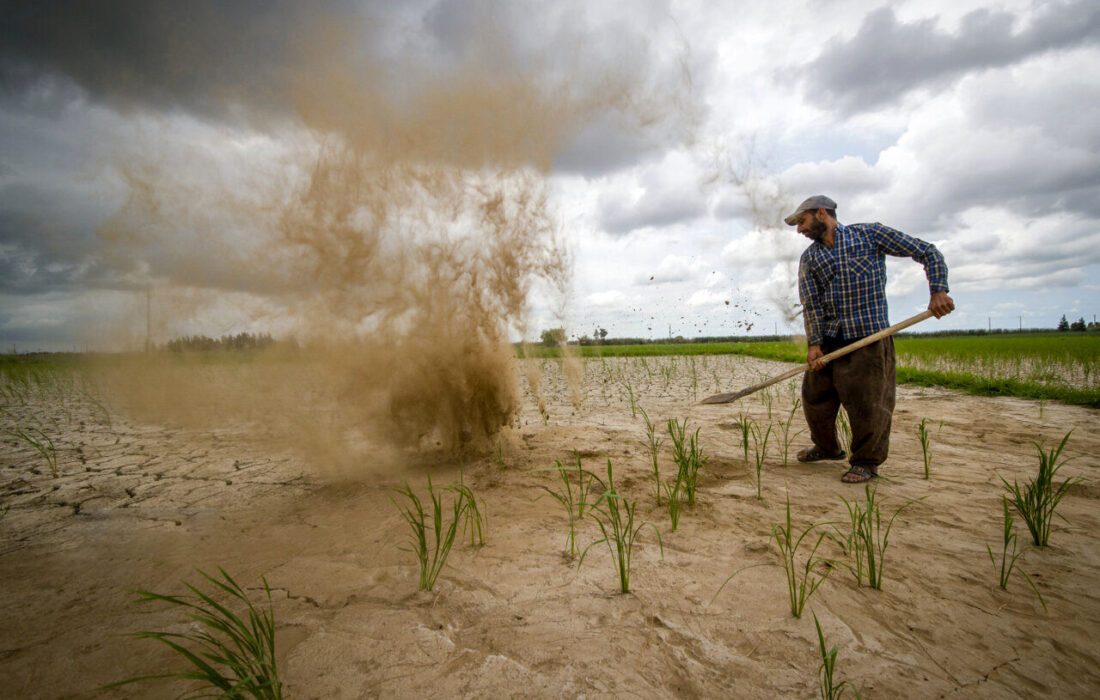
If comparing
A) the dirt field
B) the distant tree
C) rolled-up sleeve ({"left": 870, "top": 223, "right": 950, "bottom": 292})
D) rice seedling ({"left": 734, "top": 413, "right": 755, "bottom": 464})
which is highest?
rolled-up sleeve ({"left": 870, "top": 223, "right": 950, "bottom": 292})

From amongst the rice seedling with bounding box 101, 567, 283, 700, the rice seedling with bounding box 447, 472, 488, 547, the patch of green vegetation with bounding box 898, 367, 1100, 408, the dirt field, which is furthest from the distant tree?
the patch of green vegetation with bounding box 898, 367, 1100, 408

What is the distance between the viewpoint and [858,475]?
3.22 m

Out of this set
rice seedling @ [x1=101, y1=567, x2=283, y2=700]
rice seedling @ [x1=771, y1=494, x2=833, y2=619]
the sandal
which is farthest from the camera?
the sandal

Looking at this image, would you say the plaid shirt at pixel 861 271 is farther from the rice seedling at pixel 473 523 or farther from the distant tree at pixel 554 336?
the rice seedling at pixel 473 523

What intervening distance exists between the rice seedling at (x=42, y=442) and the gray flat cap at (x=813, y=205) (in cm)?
623

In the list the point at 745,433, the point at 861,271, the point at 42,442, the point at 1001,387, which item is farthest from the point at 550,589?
the point at 1001,387

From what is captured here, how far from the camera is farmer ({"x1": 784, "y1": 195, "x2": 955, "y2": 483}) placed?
10.6 ft

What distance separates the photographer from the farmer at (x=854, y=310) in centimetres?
325

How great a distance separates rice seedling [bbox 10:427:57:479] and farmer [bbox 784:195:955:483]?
6197 mm

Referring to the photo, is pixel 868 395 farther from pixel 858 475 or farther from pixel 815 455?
pixel 815 455

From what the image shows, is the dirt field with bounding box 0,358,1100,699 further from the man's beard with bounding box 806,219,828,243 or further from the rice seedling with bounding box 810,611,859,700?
the man's beard with bounding box 806,219,828,243

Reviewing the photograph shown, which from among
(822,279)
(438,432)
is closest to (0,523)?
(438,432)

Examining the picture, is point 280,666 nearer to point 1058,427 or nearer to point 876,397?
point 876,397

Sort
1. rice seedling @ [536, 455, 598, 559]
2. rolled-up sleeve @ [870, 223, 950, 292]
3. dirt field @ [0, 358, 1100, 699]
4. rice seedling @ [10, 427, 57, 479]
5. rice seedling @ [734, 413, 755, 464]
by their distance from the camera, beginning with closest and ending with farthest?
dirt field @ [0, 358, 1100, 699]
rice seedling @ [536, 455, 598, 559]
rolled-up sleeve @ [870, 223, 950, 292]
rice seedling @ [734, 413, 755, 464]
rice seedling @ [10, 427, 57, 479]
